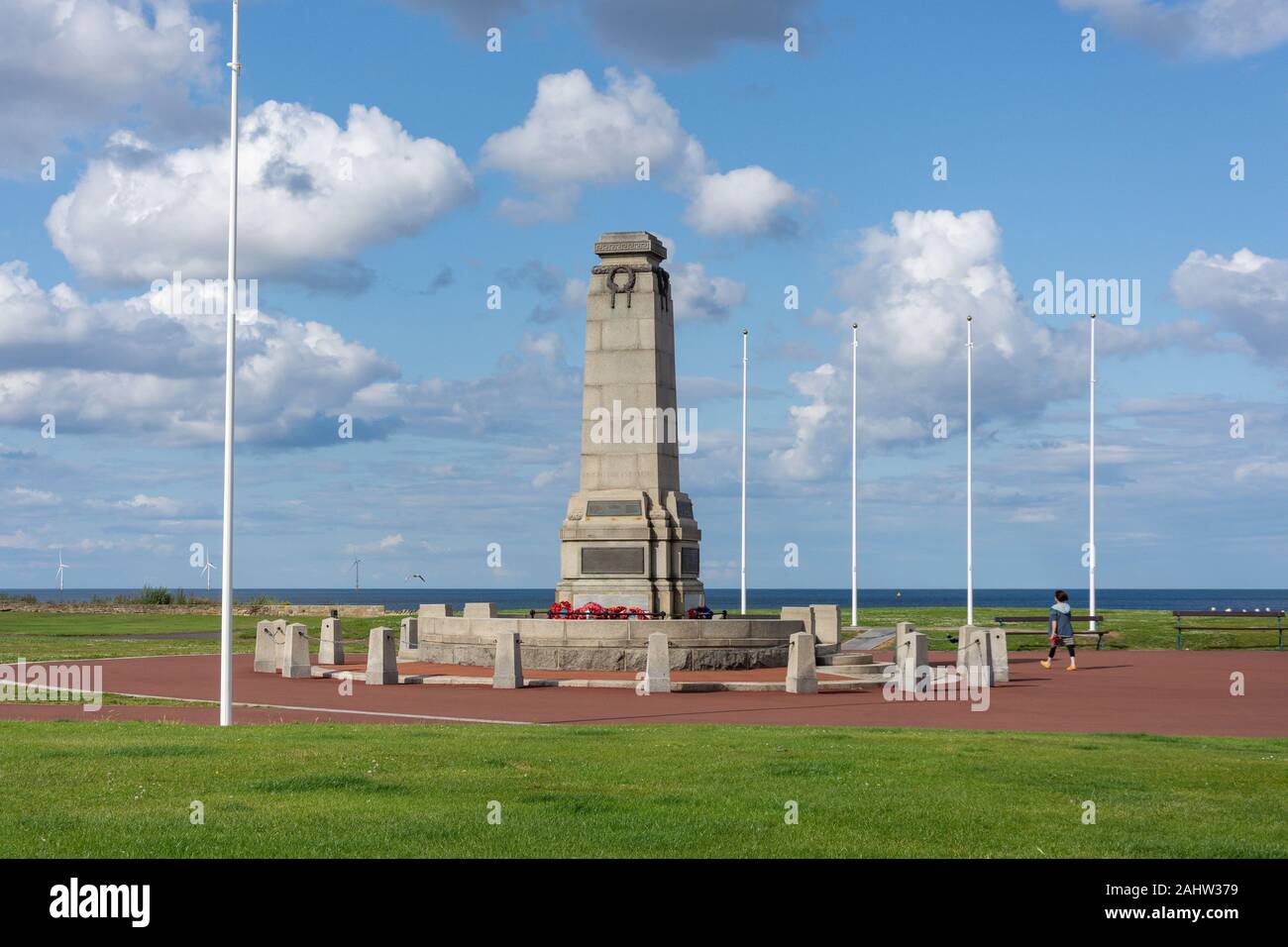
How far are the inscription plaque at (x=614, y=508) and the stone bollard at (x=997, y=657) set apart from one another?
299 inches

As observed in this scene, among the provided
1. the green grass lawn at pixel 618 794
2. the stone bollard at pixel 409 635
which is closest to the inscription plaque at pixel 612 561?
the stone bollard at pixel 409 635

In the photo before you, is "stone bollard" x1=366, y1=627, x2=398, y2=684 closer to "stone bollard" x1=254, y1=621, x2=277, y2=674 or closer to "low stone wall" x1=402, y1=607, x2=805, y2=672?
"low stone wall" x1=402, y1=607, x2=805, y2=672

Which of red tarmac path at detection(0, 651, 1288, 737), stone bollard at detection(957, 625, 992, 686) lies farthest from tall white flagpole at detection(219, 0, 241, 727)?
stone bollard at detection(957, 625, 992, 686)

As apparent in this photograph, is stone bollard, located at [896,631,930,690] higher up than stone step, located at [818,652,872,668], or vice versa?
stone bollard, located at [896,631,930,690]

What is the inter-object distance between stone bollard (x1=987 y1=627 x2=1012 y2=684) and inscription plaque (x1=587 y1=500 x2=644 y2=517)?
7597 millimetres

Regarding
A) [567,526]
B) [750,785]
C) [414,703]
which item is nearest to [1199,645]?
[567,526]

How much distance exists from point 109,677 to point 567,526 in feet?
31.1

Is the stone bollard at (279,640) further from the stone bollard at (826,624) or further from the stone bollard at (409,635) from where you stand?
the stone bollard at (826,624)

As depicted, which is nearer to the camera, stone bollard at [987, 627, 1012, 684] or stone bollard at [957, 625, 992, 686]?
stone bollard at [957, 625, 992, 686]

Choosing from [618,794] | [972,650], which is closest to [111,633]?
[972,650]

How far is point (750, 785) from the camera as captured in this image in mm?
11148

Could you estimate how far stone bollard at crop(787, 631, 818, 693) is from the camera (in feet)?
74.5

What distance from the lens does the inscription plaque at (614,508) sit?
29094 mm
